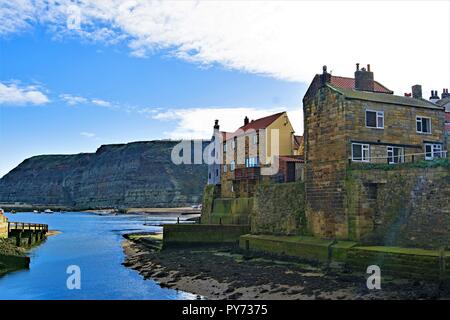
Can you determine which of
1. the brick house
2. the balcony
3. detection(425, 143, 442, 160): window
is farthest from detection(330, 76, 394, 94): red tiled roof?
the balcony

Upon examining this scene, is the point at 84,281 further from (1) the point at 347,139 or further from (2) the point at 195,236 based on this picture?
(1) the point at 347,139

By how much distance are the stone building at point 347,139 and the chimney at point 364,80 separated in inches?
111

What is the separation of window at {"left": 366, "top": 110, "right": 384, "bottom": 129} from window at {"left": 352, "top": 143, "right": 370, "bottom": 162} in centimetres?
148

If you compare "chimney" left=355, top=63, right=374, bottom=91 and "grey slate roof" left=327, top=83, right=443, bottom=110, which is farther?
"chimney" left=355, top=63, right=374, bottom=91

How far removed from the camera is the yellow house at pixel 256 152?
42062 mm

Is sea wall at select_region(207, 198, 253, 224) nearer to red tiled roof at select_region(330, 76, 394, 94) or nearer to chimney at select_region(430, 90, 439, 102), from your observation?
red tiled roof at select_region(330, 76, 394, 94)

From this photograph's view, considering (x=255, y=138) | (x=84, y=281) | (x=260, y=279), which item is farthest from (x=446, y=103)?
(x=84, y=281)

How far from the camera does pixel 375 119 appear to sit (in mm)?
28047

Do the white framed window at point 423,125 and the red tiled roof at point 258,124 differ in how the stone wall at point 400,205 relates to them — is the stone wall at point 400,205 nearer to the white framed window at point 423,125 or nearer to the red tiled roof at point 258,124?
the white framed window at point 423,125

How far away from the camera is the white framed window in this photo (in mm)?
29906

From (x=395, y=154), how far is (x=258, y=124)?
2384 cm

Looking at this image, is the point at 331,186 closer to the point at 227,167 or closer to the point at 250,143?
the point at 250,143
